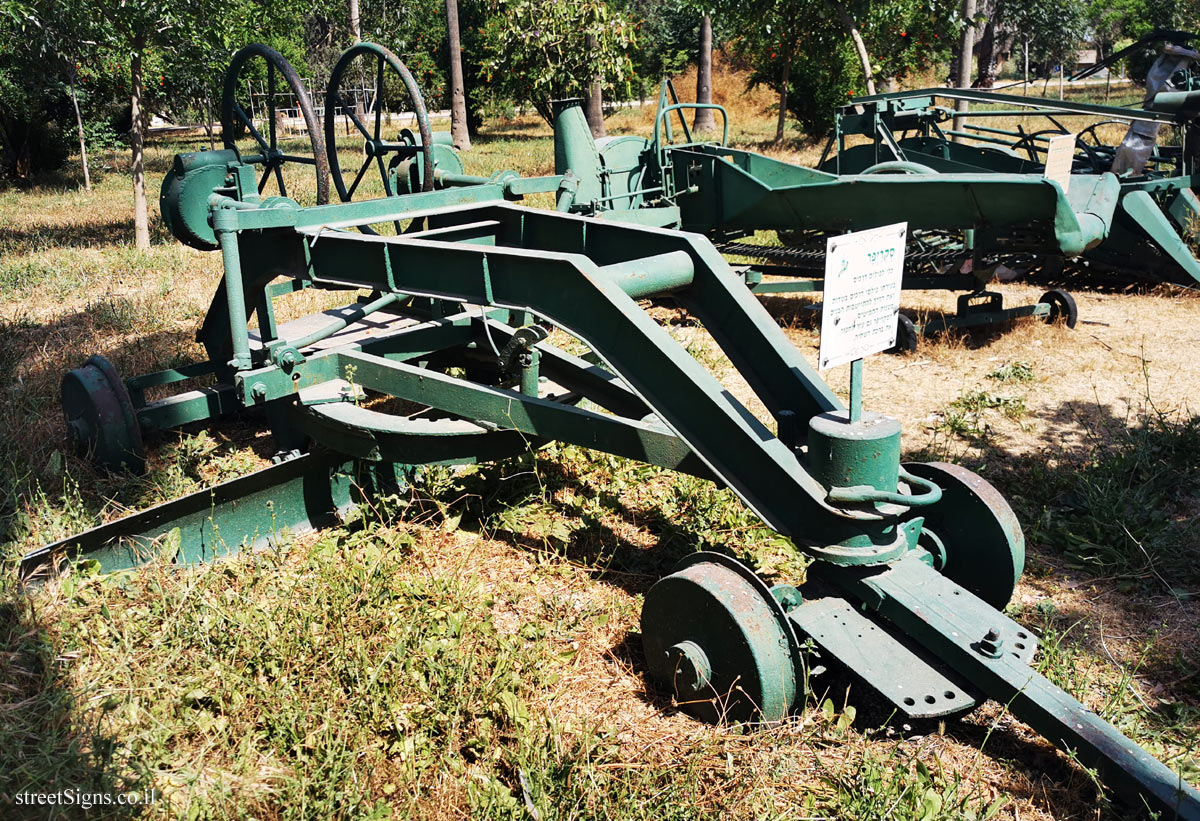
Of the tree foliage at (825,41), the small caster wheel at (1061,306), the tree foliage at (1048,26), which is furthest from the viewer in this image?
the tree foliage at (1048,26)

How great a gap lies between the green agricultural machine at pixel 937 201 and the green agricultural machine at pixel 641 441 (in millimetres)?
3340

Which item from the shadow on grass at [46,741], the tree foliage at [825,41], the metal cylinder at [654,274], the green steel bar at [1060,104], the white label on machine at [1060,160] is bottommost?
the shadow on grass at [46,741]

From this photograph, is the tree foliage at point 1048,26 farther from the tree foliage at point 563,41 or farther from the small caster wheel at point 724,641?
the small caster wheel at point 724,641

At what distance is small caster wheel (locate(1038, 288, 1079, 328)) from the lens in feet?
25.5

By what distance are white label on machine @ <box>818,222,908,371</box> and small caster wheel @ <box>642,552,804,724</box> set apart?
753 mm

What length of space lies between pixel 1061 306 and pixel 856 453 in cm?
600

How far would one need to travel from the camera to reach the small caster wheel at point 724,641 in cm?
285

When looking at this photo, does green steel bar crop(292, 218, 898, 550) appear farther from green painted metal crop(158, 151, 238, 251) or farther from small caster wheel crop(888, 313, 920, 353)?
small caster wheel crop(888, 313, 920, 353)

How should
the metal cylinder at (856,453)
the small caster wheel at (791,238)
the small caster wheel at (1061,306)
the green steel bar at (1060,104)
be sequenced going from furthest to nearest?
A: the small caster wheel at (791,238), the small caster wheel at (1061,306), the green steel bar at (1060,104), the metal cylinder at (856,453)

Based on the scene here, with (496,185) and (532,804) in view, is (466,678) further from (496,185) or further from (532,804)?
(496,185)

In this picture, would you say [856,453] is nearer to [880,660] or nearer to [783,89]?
[880,660]

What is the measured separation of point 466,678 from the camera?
10.4ft

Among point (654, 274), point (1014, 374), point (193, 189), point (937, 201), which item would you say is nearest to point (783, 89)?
point (937, 201)

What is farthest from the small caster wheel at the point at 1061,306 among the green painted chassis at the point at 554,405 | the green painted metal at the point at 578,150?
the green painted chassis at the point at 554,405
